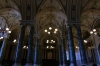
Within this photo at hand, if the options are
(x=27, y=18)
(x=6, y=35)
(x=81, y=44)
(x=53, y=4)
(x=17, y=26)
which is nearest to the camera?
(x=81, y=44)

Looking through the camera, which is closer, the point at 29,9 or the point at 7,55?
the point at 29,9

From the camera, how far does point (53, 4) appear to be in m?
11.4

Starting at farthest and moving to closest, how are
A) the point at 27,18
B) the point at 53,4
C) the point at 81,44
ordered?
the point at 53,4, the point at 27,18, the point at 81,44

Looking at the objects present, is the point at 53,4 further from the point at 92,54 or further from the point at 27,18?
the point at 92,54

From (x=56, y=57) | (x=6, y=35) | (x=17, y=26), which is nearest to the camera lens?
(x=6, y=35)

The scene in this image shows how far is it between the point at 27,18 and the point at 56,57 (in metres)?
12.6

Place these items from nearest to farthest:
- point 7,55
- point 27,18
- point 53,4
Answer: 1. point 27,18
2. point 53,4
3. point 7,55

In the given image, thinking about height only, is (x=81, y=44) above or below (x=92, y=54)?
above

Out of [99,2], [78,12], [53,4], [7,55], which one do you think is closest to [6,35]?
[7,55]

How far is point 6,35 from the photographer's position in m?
14.3

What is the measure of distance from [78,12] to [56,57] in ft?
40.9

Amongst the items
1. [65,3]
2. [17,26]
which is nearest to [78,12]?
[65,3]

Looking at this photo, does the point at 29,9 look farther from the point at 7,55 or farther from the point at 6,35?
the point at 7,55

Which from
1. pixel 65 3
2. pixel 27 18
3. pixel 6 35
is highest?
pixel 65 3
